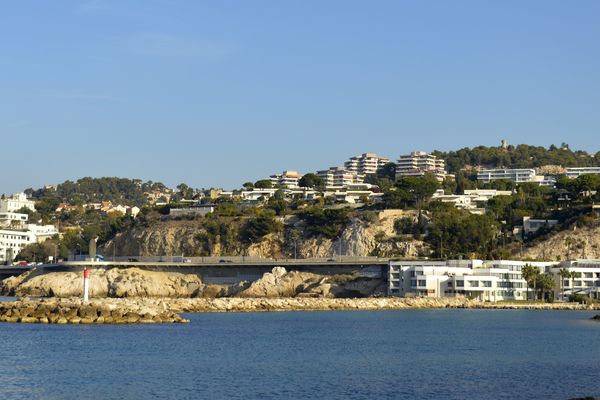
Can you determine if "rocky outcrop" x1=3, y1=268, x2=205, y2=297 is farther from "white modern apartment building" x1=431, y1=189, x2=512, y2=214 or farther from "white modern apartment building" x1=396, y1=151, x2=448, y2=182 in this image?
"white modern apartment building" x1=396, y1=151, x2=448, y2=182

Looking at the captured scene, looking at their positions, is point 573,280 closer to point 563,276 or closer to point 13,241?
point 563,276

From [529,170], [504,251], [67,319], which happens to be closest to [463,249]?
[504,251]

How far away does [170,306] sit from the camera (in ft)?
243

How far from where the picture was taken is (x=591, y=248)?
9781cm

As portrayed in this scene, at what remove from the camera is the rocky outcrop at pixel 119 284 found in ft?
315

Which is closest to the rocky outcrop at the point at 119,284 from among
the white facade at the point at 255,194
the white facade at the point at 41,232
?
the white facade at the point at 255,194

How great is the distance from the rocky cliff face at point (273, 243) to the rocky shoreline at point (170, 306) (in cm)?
1939

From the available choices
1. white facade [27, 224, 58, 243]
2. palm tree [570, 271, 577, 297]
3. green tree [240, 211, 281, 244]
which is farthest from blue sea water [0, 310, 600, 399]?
white facade [27, 224, 58, 243]

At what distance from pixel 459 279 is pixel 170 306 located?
25919mm

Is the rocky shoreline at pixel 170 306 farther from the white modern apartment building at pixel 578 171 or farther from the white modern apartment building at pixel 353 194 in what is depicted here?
the white modern apartment building at pixel 578 171

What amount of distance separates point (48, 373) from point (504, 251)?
227ft

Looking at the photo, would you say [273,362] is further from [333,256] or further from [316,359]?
[333,256]

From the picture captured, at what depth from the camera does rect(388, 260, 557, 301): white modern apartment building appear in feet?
284

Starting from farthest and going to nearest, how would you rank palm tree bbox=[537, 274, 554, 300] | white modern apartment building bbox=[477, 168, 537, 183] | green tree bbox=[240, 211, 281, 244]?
white modern apartment building bbox=[477, 168, 537, 183], green tree bbox=[240, 211, 281, 244], palm tree bbox=[537, 274, 554, 300]
